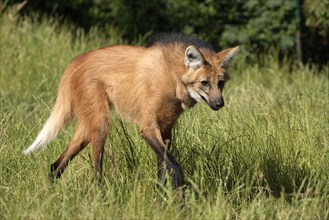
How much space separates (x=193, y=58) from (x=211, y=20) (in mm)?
5618

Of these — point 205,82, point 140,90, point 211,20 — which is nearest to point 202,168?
point 205,82

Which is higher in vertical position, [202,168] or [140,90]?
[140,90]

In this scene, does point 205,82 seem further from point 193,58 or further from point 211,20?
point 211,20

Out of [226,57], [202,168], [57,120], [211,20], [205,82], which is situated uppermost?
[226,57]

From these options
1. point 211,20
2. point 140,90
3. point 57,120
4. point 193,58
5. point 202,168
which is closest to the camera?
point 202,168

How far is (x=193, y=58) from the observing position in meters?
4.54

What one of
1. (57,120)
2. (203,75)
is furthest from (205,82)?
(57,120)

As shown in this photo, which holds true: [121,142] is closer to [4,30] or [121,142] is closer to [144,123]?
[144,123]

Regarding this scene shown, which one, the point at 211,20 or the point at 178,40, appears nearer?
the point at 178,40

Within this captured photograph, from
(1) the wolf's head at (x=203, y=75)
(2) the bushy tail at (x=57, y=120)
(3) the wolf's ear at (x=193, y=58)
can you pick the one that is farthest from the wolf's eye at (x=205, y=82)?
(2) the bushy tail at (x=57, y=120)

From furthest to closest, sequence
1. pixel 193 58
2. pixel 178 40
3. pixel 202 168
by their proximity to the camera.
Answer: pixel 178 40 < pixel 193 58 < pixel 202 168

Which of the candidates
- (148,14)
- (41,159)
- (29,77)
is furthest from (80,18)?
(41,159)

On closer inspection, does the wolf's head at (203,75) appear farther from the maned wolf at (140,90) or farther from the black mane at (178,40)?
the black mane at (178,40)

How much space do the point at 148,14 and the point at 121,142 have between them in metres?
5.61
